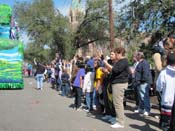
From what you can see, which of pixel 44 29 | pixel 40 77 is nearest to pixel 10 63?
pixel 40 77

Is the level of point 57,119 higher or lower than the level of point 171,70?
lower

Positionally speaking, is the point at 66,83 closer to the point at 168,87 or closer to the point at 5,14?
the point at 5,14

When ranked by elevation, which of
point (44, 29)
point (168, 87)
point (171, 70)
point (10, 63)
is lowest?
point (168, 87)

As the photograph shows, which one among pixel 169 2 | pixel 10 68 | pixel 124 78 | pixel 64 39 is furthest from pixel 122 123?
pixel 64 39

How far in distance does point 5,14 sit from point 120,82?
58.3ft

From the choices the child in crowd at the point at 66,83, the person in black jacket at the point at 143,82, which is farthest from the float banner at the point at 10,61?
the person in black jacket at the point at 143,82

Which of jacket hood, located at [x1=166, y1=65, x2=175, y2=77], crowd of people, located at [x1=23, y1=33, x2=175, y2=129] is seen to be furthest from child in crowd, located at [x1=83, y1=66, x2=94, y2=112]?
jacket hood, located at [x1=166, y1=65, x2=175, y2=77]

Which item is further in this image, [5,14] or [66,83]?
[5,14]

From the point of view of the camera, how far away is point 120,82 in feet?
35.7

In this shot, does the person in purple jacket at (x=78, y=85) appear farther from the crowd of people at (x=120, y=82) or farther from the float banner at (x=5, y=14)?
the float banner at (x=5, y=14)

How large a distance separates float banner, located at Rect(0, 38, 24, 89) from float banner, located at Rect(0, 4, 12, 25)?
4535mm

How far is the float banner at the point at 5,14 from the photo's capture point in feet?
89.9

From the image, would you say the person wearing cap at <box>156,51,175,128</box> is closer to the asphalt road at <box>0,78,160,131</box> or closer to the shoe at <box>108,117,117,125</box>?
the asphalt road at <box>0,78,160,131</box>

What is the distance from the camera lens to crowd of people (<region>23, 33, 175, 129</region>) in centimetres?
869
